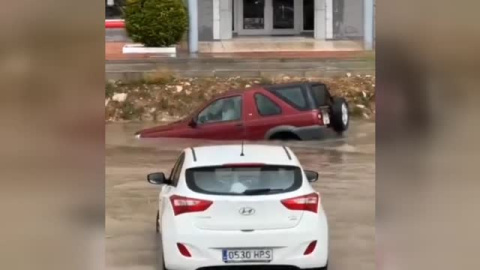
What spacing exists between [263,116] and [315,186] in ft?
4.39

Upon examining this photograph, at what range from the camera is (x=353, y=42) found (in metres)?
13.3

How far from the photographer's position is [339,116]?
9438 millimetres

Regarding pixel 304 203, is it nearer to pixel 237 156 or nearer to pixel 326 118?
pixel 237 156

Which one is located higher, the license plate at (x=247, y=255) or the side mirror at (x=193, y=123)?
the side mirror at (x=193, y=123)

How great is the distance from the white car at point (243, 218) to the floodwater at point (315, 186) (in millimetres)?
654

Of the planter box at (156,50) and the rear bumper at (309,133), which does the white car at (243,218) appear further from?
the planter box at (156,50)

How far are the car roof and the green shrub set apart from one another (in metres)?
7.94

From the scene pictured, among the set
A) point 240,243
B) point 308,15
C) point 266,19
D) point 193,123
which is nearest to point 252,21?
point 266,19

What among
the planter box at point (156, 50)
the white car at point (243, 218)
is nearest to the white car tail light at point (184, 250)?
the white car at point (243, 218)

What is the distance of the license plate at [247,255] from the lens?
5.10 m
